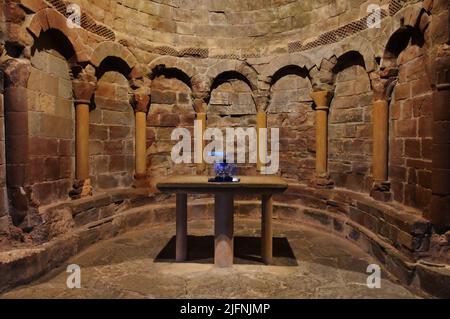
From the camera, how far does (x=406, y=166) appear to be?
386 cm

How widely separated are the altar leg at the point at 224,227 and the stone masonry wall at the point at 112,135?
2.34 metres

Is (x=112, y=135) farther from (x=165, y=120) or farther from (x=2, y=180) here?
(x=2, y=180)

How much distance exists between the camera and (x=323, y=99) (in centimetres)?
535

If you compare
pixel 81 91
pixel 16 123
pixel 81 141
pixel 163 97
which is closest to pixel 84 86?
pixel 81 91

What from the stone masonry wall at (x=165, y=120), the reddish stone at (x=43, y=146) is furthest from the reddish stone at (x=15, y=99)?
the stone masonry wall at (x=165, y=120)

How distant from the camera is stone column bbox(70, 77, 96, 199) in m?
4.41

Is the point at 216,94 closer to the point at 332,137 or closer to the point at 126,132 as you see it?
the point at 126,132

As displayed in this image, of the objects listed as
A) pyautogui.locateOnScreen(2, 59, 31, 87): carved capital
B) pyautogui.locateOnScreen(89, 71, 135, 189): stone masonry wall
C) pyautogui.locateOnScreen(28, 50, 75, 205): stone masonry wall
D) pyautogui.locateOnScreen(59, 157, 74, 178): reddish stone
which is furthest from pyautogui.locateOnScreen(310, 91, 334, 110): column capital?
pyautogui.locateOnScreen(2, 59, 31, 87): carved capital

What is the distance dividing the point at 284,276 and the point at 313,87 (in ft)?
11.0

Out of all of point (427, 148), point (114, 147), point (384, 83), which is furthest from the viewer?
point (114, 147)

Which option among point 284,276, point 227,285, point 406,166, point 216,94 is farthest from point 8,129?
point 406,166

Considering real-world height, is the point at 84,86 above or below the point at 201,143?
above

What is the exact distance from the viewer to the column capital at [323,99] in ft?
17.5

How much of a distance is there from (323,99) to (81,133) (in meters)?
3.76
